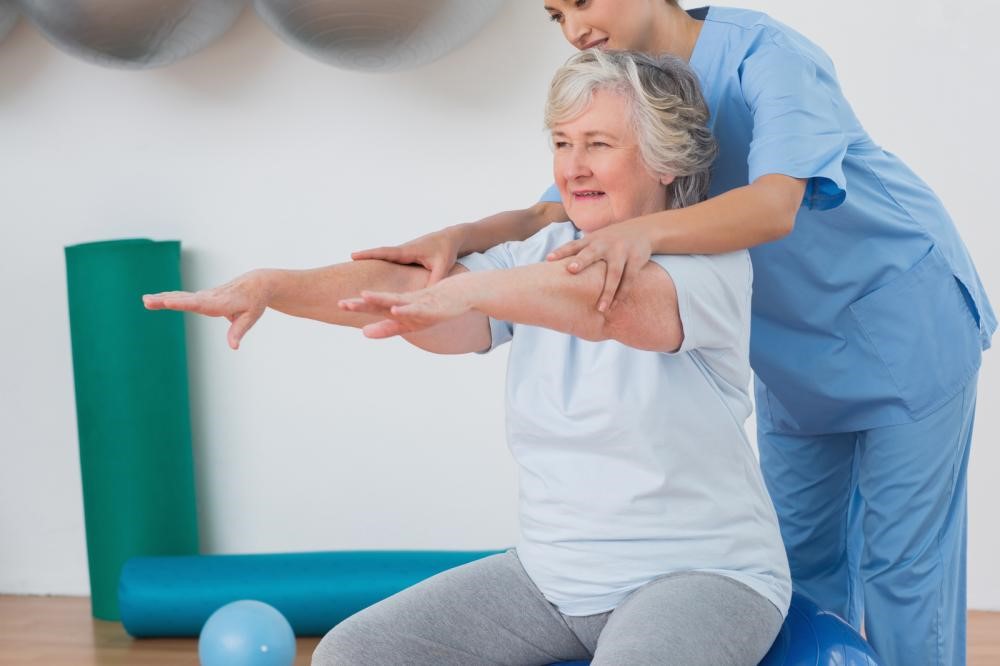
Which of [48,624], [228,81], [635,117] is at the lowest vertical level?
[48,624]

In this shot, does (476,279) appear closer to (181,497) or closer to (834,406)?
(834,406)

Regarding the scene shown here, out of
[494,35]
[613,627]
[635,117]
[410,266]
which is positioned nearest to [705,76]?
[635,117]

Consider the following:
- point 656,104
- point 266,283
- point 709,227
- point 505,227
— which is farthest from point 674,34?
point 266,283

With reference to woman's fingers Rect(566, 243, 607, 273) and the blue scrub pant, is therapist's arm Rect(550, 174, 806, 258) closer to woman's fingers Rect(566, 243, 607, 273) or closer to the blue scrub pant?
woman's fingers Rect(566, 243, 607, 273)

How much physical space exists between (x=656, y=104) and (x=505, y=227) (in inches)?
13.7

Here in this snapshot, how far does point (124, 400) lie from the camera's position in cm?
310

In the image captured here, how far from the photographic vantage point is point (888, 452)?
1.82m

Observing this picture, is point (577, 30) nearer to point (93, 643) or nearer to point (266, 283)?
Result: point (266, 283)

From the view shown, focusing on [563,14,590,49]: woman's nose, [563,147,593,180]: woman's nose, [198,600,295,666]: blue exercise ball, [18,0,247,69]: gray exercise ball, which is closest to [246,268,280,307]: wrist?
[563,147,593,180]: woman's nose

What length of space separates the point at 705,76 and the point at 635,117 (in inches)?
9.3

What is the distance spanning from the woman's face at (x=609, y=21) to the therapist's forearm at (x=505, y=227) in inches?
10.7

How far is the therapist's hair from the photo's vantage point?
1.55m

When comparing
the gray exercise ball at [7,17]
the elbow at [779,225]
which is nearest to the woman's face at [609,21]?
the elbow at [779,225]

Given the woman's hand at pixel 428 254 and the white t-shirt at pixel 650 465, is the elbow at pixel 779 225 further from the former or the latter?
the woman's hand at pixel 428 254
